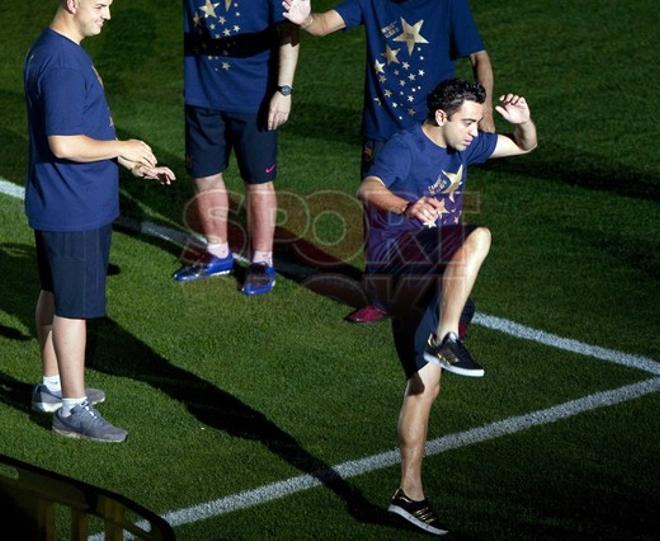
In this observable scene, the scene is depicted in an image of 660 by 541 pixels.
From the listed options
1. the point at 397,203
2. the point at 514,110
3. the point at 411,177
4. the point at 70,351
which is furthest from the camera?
the point at 70,351

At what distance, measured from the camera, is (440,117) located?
263 inches

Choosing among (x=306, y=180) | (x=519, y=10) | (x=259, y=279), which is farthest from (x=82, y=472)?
(x=519, y=10)

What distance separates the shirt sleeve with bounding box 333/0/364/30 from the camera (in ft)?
28.9

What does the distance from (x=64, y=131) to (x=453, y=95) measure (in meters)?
1.74

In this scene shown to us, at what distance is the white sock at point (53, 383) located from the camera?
26.0ft

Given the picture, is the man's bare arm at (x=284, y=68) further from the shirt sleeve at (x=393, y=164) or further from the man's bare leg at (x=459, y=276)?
the man's bare leg at (x=459, y=276)

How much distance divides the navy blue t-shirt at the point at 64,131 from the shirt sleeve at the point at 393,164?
55.1 inches

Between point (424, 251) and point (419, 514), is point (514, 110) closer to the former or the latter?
point (424, 251)

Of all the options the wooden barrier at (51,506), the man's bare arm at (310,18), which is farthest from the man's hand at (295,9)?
the wooden barrier at (51,506)

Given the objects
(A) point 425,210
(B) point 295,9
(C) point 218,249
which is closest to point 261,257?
(C) point 218,249

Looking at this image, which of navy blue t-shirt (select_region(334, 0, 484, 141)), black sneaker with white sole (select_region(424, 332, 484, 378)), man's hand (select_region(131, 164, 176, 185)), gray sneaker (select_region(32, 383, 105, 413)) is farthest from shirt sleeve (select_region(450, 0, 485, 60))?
black sneaker with white sole (select_region(424, 332, 484, 378))

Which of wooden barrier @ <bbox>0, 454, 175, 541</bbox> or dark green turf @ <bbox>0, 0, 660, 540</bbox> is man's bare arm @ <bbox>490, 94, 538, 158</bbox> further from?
wooden barrier @ <bbox>0, 454, 175, 541</bbox>

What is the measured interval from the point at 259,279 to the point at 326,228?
138cm

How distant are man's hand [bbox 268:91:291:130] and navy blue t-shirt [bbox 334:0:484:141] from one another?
2.16ft
